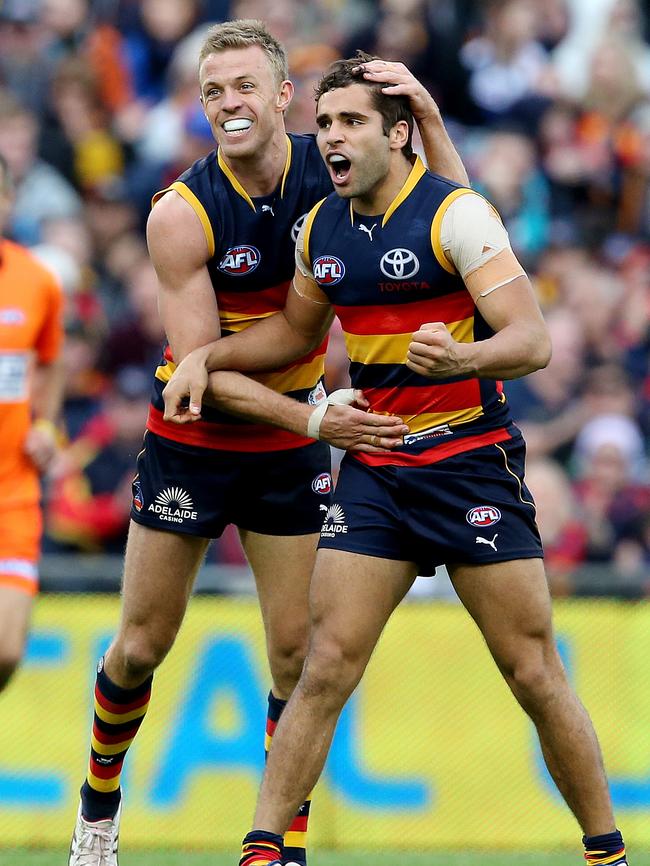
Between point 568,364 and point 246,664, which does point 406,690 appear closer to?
point 246,664

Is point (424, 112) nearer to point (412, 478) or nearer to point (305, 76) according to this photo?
point (412, 478)

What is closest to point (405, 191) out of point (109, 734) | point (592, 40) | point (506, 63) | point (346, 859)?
point (109, 734)

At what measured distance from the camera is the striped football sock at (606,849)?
5.46m

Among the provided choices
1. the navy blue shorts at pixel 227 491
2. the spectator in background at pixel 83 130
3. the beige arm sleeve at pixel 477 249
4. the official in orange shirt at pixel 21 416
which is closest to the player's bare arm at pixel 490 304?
the beige arm sleeve at pixel 477 249

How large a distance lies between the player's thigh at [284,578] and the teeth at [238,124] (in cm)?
159

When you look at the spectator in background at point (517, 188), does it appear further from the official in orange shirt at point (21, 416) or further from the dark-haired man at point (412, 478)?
the dark-haired man at point (412, 478)

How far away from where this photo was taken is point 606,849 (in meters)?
5.46

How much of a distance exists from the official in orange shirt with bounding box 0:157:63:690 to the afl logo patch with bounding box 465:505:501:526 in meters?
2.47

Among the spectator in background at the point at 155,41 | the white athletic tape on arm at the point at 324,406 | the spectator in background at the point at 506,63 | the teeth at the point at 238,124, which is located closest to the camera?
the white athletic tape on arm at the point at 324,406

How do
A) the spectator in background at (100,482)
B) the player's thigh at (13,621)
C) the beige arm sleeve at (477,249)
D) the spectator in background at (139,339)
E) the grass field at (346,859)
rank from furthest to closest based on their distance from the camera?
the spectator in background at (139,339), the spectator in background at (100,482), the grass field at (346,859), the player's thigh at (13,621), the beige arm sleeve at (477,249)

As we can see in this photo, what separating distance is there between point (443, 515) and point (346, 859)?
339 centimetres

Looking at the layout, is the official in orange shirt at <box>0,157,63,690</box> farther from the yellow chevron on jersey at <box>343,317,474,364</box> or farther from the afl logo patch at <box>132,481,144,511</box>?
the yellow chevron on jersey at <box>343,317,474,364</box>

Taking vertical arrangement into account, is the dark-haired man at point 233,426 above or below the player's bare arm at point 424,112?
below

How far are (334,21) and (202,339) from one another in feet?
26.6
